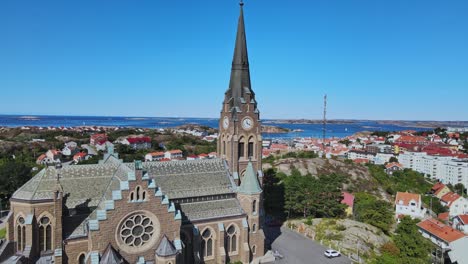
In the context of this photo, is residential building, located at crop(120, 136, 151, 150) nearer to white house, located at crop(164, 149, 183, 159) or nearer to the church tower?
white house, located at crop(164, 149, 183, 159)

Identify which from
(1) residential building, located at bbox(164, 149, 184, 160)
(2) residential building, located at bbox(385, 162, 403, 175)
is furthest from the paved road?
(2) residential building, located at bbox(385, 162, 403, 175)

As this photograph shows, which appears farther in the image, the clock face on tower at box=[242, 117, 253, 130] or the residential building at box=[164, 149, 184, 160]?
the residential building at box=[164, 149, 184, 160]

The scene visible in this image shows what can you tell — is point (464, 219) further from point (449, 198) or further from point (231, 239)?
point (231, 239)

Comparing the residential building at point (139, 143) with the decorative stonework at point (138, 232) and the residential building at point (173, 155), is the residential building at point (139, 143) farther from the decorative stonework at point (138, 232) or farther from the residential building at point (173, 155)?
the decorative stonework at point (138, 232)

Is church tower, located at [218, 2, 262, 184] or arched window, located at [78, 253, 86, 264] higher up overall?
church tower, located at [218, 2, 262, 184]

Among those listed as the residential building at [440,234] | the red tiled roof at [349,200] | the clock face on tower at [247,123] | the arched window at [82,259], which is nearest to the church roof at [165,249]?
the arched window at [82,259]
